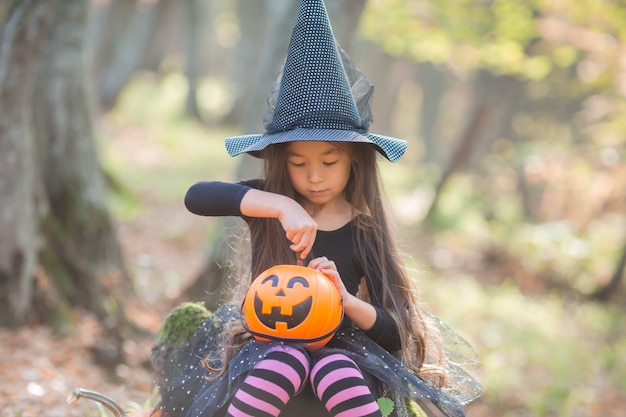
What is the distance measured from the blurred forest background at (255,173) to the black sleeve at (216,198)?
76cm

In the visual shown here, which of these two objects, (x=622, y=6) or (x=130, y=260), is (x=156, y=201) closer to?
(x=130, y=260)

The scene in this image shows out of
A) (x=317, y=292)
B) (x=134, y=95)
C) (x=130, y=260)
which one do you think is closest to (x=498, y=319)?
(x=130, y=260)

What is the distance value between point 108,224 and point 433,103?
64.2 feet

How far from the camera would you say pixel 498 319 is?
843 cm

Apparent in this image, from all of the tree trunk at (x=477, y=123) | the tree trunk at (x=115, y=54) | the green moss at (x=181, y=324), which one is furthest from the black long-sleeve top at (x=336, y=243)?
the tree trunk at (x=115, y=54)

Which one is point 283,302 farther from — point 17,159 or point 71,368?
point 71,368

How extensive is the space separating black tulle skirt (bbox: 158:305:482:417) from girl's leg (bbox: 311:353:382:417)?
0.41 feet

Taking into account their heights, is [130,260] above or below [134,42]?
below

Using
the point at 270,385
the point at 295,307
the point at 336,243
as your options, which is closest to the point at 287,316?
the point at 295,307

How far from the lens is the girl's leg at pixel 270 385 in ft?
7.82

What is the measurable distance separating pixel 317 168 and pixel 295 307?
1.92 ft

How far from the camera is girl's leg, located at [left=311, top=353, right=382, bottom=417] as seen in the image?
240 centimetres

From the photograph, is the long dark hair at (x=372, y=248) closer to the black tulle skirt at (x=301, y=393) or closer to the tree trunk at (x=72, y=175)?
the black tulle skirt at (x=301, y=393)

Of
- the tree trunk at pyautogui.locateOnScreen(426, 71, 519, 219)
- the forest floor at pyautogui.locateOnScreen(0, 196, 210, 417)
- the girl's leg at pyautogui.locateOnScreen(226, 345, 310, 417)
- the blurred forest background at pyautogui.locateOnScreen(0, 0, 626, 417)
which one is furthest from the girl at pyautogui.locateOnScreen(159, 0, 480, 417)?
the tree trunk at pyautogui.locateOnScreen(426, 71, 519, 219)
